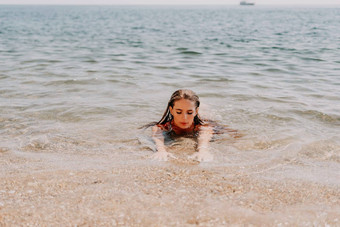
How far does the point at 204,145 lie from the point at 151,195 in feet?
5.53

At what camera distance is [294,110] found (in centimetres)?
659

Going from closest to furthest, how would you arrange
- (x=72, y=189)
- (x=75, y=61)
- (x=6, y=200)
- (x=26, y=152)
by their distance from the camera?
(x=6, y=200) < (x=72, y=189) < (x=26, y=152) < (x=75, y=61)

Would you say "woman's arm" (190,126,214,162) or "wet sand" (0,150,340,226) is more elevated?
"wet sand" (0,150,340,226)

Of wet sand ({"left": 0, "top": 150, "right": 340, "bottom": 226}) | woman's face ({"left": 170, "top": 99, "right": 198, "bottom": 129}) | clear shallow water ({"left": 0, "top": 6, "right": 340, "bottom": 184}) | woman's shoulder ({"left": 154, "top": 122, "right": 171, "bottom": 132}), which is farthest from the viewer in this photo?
woman's shoulder ({"left": 154, "top": 122, "right": 171, "bottom": 132})

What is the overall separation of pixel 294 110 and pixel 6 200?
17.0ft

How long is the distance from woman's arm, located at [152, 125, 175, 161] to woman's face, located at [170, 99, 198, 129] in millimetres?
393

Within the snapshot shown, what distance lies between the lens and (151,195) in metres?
3.31

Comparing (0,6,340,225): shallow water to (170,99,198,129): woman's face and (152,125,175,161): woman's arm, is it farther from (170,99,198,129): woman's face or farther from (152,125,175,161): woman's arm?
(170,99,198,129): woman's face

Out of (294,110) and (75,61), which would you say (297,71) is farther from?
(75,61)

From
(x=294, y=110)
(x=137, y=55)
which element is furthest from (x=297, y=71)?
(x=137, y=55)

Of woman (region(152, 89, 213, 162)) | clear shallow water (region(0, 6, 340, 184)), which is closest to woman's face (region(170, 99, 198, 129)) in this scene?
woman (region(152, 89, 213, 162))

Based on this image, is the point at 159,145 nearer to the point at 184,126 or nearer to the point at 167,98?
the point at 184,126

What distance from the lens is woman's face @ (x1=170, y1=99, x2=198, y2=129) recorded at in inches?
192

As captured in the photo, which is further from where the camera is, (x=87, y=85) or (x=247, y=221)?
(x=87, y=85)
